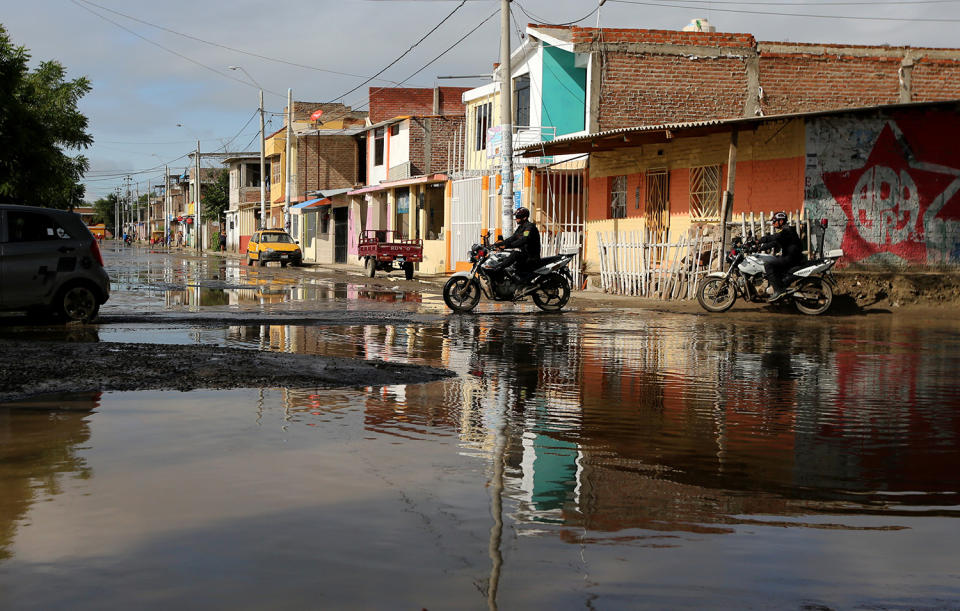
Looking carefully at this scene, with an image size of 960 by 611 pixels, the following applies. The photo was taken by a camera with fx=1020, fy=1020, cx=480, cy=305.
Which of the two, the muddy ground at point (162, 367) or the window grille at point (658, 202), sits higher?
the window grille at point (658, 202)

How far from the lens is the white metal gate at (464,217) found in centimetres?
3528

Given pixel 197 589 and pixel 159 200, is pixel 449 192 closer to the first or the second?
pixel 197 589

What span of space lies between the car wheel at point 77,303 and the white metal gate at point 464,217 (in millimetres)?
20782

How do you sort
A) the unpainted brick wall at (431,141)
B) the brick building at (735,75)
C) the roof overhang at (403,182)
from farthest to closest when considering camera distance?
1. the unpainted brick wall at (431,141)
2. the roof overhang at (403,182)
3. the brick building at (735,75)

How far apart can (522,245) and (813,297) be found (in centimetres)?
539

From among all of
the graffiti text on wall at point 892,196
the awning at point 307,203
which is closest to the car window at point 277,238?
the awning at point 307,203

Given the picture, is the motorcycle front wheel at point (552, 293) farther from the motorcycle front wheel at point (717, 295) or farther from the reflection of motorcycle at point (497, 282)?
the motorcycle front wheel at point (717, 295)

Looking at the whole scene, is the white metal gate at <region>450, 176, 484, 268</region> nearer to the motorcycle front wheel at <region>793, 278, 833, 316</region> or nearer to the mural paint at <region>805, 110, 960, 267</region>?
the mural paint at <region>805, 110, 960, 267</region>

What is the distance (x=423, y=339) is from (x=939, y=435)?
743 centimetres

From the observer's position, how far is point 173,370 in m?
9.13

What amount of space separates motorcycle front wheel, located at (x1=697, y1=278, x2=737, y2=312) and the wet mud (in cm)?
1007

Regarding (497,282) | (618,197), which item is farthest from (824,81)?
(497,282)

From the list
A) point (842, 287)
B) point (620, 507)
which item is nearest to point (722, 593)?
point (620, 507)

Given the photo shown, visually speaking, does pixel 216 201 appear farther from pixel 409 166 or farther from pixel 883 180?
pixel 883 180
